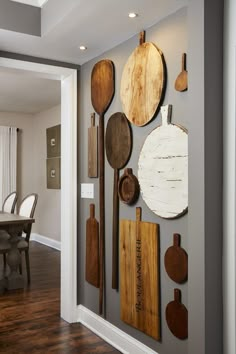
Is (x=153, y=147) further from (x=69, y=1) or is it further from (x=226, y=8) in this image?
(x=69, y=1)

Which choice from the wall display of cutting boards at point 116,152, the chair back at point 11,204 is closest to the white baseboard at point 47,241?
the chair back at point 11,204

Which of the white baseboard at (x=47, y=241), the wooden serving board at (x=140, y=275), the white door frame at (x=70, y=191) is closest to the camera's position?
the wooden serving board at (x=140, y=275)

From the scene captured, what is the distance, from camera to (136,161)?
2.56 metres

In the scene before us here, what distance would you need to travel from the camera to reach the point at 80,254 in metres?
3.26

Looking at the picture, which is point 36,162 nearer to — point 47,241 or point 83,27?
point 47,241

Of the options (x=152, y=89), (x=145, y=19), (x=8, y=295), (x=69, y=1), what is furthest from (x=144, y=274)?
(x=8, y=295)

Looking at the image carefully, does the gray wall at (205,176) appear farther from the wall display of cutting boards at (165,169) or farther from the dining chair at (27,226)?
the dining chair at (27,226)

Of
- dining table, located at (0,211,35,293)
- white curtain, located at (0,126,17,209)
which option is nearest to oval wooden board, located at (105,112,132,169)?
dining table, located at (0,211,35,293)

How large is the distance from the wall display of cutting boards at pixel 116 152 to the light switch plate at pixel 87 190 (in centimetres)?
37

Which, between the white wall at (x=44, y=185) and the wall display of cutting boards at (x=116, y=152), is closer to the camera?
the wall display of cutting boards at (x=116, y=152)

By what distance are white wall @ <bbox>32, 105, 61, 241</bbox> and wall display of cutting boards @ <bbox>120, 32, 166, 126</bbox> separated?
3.84 m

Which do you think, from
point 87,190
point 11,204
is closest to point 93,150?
point 87,190

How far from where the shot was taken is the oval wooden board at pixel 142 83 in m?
2.32

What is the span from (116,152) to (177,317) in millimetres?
1207
